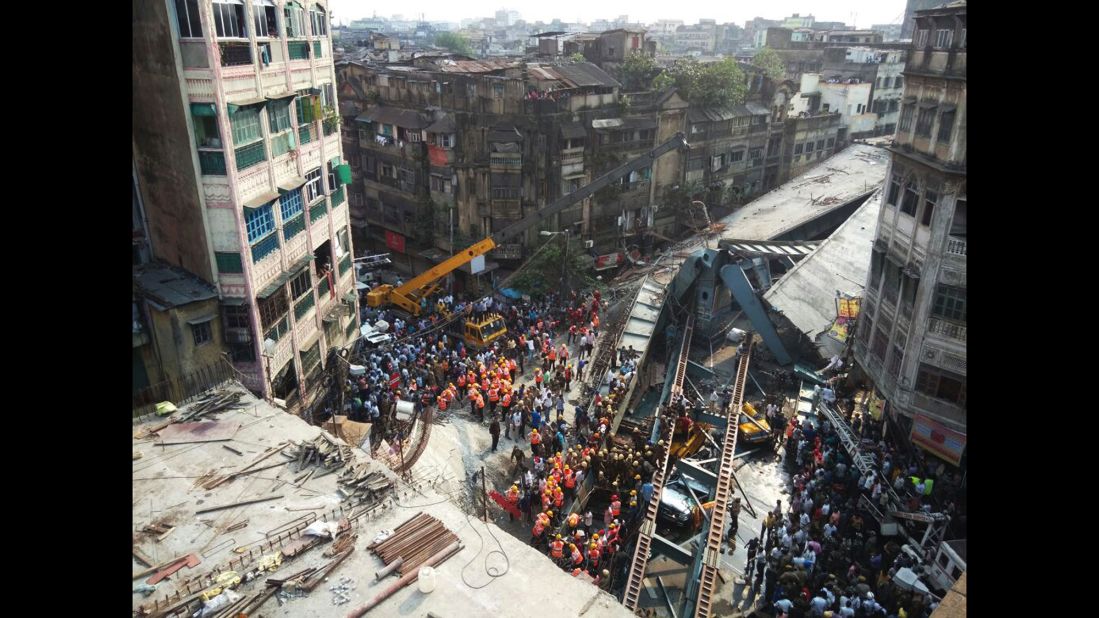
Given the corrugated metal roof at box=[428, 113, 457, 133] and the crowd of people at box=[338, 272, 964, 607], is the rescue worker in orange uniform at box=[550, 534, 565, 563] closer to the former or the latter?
the crowd of people at box=[338, 272, 964, 607]

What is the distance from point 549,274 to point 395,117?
54.3 feet

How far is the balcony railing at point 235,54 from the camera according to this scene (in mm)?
21234

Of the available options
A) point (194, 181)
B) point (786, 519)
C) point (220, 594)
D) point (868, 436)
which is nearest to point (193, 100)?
point (194, 181)

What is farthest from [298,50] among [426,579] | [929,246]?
[929,246]

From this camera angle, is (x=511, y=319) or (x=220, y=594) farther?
(x=511, y=319)

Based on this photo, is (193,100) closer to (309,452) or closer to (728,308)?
(309,452)

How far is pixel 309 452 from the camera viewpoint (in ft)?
59.8

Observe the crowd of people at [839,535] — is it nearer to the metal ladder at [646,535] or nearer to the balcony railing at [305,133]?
the metal ladder at [646,535]

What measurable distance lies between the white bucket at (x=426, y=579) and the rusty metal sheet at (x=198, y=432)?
833cm

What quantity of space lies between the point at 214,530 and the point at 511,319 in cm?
2450

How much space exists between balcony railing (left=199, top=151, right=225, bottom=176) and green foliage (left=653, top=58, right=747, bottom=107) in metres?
38.7

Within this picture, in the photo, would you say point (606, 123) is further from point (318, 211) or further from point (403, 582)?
point (403, 582)

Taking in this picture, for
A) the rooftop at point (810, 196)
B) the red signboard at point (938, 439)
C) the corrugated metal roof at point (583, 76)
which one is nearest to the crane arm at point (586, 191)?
the corrugated metal roof at point (583, 76)

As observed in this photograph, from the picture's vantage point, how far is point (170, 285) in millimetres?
22922
